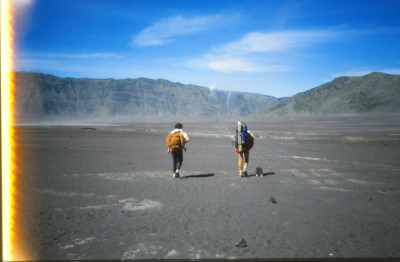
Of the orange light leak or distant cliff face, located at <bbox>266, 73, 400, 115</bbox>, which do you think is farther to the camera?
distant cliff face, located at <bbox>266, 73, 400, 115</bbox>

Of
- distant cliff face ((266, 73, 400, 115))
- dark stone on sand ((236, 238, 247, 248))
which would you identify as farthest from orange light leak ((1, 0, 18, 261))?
distant cliff face ((266, 73, 400, 115))

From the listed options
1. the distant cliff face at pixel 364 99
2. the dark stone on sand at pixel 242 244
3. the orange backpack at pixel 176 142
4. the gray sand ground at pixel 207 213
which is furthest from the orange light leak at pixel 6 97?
the distant cliff face at pixel 364 99

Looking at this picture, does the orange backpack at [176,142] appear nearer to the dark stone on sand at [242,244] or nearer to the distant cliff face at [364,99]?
the dark stone on sand at [242,244]

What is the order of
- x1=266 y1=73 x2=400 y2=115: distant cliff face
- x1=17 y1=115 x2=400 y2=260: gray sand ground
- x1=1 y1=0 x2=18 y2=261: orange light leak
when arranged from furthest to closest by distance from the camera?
1. x1=266 y1=73 x2=400 y2=115: distant cliff face
2. x1=17 y1=115 x2=400 y2=260: gray sand ground
3. x1=1 y1=0 x2=18 y2=261: orange light leak

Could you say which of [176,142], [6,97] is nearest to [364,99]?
[176,142]

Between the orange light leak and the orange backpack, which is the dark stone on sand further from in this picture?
the orange backpack

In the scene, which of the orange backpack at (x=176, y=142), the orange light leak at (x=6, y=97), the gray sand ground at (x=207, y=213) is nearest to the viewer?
the orange light leak at (x=6, y=97)

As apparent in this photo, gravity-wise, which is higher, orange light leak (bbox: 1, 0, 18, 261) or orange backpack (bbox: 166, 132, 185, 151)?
orange light leak (bbox: 1, 0, 18, 261)

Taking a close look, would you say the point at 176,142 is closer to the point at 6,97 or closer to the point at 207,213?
the point at 207,213

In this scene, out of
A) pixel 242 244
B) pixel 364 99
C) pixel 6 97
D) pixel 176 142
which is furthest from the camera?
pixel 364 99

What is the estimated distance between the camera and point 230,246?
4816mm

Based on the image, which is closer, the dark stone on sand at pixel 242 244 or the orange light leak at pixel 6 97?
the orange light leak at pixel 6 97

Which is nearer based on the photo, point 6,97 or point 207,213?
point 6,97

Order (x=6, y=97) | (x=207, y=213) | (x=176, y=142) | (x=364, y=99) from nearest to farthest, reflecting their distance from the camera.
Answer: (x=6, y=97)
(x=207, y=213)
(x=176, y=142)
(x=364, y=99)
